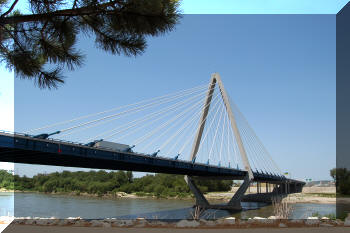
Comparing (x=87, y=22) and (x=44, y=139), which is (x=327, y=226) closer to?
(x=87, y=22)

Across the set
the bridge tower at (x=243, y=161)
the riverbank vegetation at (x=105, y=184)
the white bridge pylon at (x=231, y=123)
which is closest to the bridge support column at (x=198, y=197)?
the bridge tower at (x=243, y=161)

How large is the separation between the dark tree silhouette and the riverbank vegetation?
123ft

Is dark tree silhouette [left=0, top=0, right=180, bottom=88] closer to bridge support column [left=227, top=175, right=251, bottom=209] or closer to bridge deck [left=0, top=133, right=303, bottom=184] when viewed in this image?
bridge deck [left=0, top=133, right=303, bottom=184]

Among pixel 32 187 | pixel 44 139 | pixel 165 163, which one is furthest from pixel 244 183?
pixel 32 187

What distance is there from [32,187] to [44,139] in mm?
41740

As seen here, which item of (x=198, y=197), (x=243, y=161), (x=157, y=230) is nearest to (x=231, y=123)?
(x=243, y=161)

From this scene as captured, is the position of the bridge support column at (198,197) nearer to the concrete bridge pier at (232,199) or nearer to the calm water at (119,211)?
the concrete bridge pier at (232,199)

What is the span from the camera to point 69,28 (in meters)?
4.57

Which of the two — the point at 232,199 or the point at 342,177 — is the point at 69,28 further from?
the point at 232,199

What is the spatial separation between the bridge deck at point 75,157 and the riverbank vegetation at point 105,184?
21424mm

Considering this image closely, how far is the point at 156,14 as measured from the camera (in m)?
4.21

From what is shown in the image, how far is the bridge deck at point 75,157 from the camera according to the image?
1255 cm

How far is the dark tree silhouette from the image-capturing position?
420 centimetres

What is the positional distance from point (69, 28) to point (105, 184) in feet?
141
